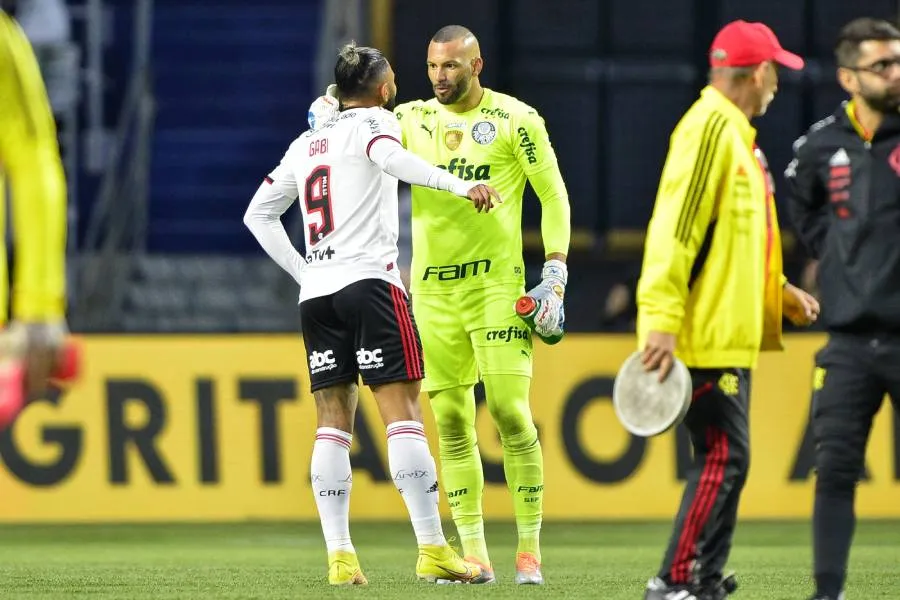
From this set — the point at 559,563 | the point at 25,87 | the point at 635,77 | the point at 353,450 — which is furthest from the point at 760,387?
the point at 25,87

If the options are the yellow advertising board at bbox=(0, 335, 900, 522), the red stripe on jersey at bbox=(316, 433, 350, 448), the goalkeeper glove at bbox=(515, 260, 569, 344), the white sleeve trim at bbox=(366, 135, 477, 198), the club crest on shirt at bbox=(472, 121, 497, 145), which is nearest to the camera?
the white sleeve trim at bbox=(366, 135, 477, 198)

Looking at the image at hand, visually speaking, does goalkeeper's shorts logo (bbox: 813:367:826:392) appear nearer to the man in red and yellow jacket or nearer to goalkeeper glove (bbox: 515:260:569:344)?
the man in red and yellow jacket

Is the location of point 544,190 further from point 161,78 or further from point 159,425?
point 161,78

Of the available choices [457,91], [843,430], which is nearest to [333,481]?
[457,91]

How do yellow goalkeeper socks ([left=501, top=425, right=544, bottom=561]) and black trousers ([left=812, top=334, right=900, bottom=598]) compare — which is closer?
black trousers ([left=812, top=334, right=900, bottom=598])

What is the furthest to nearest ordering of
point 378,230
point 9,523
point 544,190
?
point 9,523, point 544,190, point 378,230

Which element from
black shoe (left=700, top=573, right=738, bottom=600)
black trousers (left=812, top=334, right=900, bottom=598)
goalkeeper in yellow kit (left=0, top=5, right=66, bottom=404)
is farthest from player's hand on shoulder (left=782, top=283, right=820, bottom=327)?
goalkeeper in yellow kit (left=0, top=5, right=66, bottom=404)

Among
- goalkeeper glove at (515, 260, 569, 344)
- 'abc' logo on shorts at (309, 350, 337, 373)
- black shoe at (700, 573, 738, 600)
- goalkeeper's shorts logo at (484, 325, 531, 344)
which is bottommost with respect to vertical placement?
black shoe at (700, 573, 738, 600)

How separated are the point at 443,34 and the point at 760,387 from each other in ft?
17.6

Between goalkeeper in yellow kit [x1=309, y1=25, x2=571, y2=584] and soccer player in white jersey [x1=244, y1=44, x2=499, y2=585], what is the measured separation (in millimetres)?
317

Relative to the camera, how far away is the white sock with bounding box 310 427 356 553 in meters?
7.86

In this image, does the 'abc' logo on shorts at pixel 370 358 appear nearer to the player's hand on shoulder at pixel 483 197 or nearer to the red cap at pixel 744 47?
the player's hand on shoulder at pixel 483 197

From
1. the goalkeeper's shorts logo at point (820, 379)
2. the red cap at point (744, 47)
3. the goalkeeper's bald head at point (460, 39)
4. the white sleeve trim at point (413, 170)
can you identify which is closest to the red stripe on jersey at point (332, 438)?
the white sleeve trim at point (413, 170)

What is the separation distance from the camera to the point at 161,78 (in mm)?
18078
